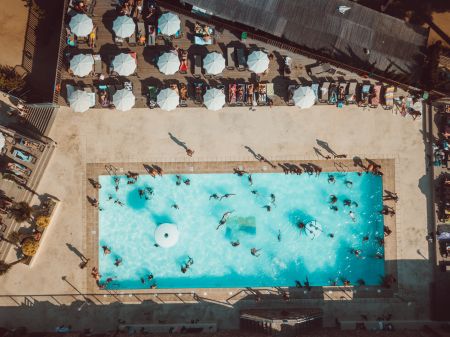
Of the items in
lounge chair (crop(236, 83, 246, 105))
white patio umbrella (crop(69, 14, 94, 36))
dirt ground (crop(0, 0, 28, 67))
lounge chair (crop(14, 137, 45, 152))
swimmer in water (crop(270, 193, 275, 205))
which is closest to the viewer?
white patio umbrella (crop(69, 14, 94, 36))

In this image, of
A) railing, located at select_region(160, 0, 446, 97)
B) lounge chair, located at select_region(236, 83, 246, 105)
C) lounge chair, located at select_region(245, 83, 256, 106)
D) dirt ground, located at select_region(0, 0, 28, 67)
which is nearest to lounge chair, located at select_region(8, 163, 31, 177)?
dirt ground, located at select_region(0, 0, 28, 67)

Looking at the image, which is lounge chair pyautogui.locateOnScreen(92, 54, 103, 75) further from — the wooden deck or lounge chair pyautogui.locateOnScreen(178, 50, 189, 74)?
lounge chair pyautogui.locateOnScreen(178, 50, 189, 74)

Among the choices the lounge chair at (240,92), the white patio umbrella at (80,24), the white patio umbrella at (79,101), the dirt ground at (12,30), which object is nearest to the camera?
the white patio umbrella at (80,24)

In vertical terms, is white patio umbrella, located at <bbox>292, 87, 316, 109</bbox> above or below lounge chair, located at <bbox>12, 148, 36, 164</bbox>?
above

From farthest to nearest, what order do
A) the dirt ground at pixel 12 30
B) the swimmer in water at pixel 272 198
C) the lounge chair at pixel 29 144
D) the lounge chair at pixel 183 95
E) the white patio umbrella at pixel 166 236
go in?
the dirt ground at pixel 12 30 < the swimmer in water at pixel 272 198 < the lounge chair at pixel 183 95 < the lounge chair at pixel 29 144 < the white patio umbrella at pixel 166 236

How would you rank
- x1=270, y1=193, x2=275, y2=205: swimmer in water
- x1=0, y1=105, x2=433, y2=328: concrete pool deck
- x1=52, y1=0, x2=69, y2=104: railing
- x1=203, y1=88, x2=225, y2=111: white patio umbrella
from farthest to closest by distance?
1. x1=270, y1=193, x2=275, y2=205: swimmer in water
2. x1=0, y1=105, x2=433, y2=328: concrete pool deck
3. x1=52, y1=0, x2=69, y2=104: railing
4. x1=203, y1=88, x2=225, y2=111: white patio umbrella

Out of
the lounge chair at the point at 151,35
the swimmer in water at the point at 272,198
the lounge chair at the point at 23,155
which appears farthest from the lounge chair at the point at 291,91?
the lounge chair at the point at 23,155

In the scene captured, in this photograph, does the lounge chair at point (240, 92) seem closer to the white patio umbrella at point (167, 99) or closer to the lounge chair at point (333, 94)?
the white patio umbrella at point (167, 99)

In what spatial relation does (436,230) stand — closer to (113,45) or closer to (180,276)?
(180,276)
